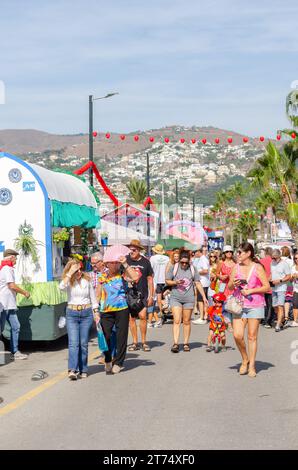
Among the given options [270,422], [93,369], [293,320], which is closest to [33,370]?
[93,369]

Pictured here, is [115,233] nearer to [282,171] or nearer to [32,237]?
[282,171]

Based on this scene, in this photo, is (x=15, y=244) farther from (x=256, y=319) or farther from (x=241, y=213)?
(x=241, y=213)

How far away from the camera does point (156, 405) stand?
945 cm

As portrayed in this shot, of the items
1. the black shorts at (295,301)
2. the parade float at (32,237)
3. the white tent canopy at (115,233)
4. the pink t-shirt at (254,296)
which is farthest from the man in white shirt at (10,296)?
the white tent canopy at (115,233)

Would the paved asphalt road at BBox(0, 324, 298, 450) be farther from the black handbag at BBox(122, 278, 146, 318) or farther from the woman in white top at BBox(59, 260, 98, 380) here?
the black handbag at BBox(122, 278, 146, 318)

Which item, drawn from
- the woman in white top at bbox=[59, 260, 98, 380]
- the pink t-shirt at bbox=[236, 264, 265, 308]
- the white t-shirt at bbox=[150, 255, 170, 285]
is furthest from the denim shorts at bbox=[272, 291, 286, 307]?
the woman in white top at bbox=[59, 260, 98, 380]

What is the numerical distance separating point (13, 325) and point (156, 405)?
504cm

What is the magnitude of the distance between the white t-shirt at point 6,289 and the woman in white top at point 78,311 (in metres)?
2.39

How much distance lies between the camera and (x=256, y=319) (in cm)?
1175

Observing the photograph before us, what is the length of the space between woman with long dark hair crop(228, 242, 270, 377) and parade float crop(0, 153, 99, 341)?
3992 mm

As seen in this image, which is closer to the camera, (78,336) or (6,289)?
(78,336)

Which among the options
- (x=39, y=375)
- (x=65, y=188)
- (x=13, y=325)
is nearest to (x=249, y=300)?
(x=39, y=375)

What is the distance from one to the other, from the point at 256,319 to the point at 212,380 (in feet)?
3.54

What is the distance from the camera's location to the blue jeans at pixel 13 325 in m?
13.9
